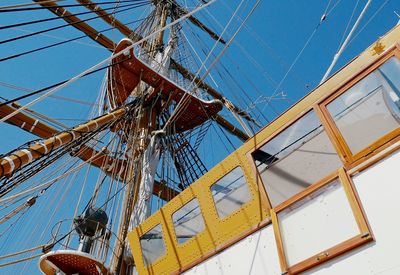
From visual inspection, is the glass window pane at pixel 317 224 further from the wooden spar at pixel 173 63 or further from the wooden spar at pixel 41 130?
the wooden spar at pixel 173 63

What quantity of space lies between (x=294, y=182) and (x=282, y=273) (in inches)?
42.0

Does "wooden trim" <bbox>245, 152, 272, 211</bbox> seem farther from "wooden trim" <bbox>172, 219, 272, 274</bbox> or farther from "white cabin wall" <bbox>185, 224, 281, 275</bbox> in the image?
"white cabin wall" <bbox>185, 224, 281, 275</bbox>

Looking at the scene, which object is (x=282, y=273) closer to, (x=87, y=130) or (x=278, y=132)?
(x=278, y=132)

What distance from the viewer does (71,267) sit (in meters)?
7.37

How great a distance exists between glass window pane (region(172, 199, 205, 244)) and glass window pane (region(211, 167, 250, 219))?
376 millimetres

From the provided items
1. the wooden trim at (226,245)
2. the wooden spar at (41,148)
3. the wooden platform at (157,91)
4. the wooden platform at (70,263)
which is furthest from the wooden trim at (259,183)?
the wooden platform at (157,91)

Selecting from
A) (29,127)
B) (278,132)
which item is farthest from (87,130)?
(278,132)

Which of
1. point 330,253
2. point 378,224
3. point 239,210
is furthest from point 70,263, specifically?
point 378,224

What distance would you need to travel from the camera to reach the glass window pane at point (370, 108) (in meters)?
3.66

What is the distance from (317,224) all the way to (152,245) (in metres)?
3.22

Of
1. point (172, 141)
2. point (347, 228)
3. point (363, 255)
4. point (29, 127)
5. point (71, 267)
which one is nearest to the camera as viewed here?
point (363, 255)

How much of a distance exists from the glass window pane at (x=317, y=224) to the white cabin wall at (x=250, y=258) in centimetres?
28

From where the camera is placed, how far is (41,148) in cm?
689

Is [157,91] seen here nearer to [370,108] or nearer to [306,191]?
[306,191]
